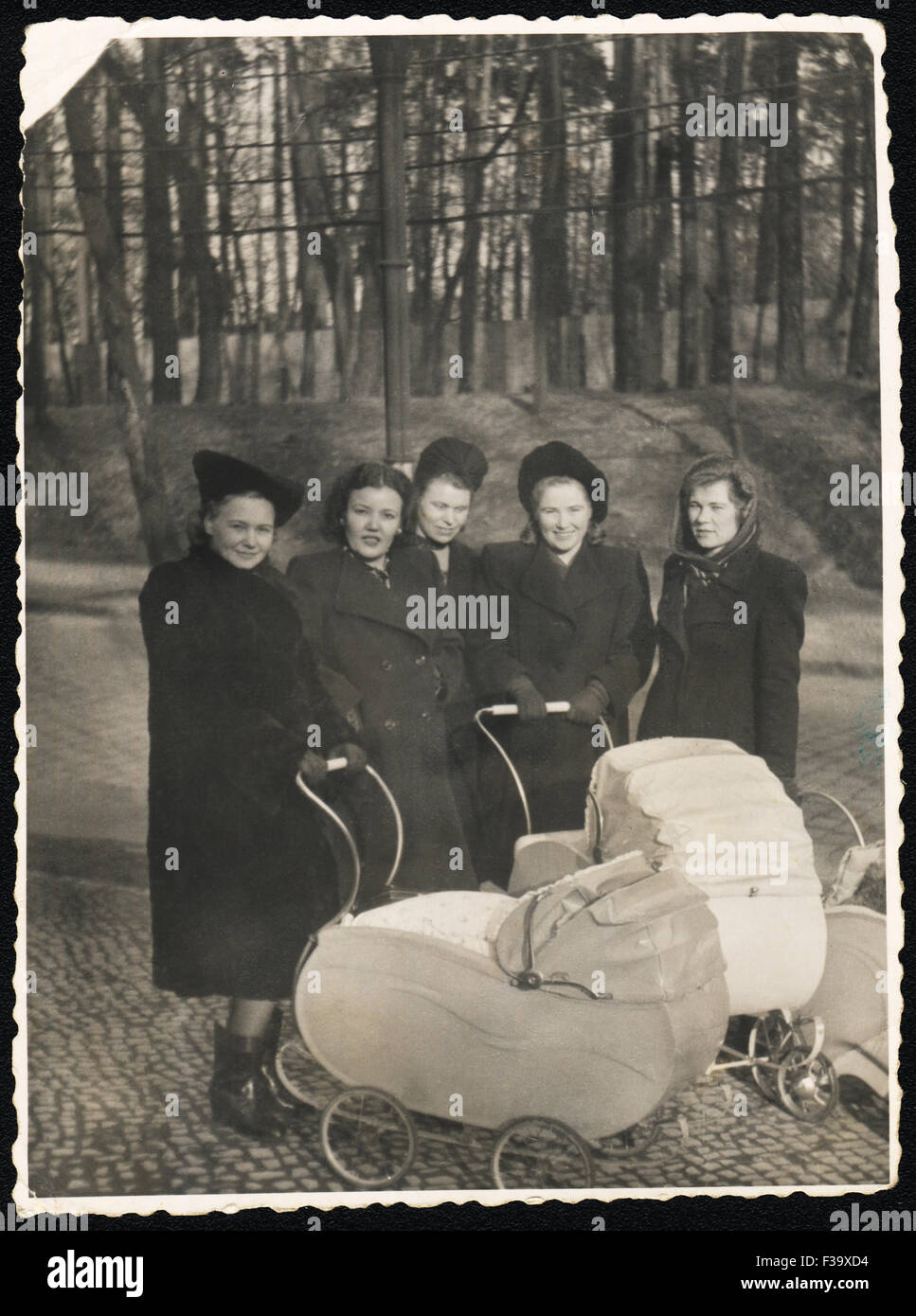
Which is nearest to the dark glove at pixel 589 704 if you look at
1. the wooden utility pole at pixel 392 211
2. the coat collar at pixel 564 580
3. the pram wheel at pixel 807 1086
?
the coat collar at pixel 564 580

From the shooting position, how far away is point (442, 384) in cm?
477

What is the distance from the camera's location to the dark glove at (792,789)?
4824mm

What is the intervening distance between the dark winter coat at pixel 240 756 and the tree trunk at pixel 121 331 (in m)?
0.15

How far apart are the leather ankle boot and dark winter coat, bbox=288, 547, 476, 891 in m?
0.73

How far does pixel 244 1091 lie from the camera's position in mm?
4680

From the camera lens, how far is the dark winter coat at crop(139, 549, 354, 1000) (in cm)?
468

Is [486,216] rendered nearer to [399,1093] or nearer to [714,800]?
[714,800]

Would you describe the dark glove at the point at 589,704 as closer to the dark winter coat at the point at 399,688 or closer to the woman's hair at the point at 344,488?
the dark winter coat at the point at 399,688

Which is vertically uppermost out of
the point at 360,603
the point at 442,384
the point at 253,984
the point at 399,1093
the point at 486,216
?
the point at 486,216

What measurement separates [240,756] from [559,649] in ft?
3.85

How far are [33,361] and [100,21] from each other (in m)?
1.22

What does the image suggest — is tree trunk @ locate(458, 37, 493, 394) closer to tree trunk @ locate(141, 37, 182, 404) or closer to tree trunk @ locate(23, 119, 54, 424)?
tree trunk @ locate(141, 37, 182, 404)

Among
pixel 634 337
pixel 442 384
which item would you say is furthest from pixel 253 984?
pixel 634 337

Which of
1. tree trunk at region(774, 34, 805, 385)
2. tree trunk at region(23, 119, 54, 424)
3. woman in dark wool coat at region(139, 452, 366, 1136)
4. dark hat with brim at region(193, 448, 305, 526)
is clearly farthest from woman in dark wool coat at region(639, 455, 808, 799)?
tree trunk at region(23, 119, 54, 424)
